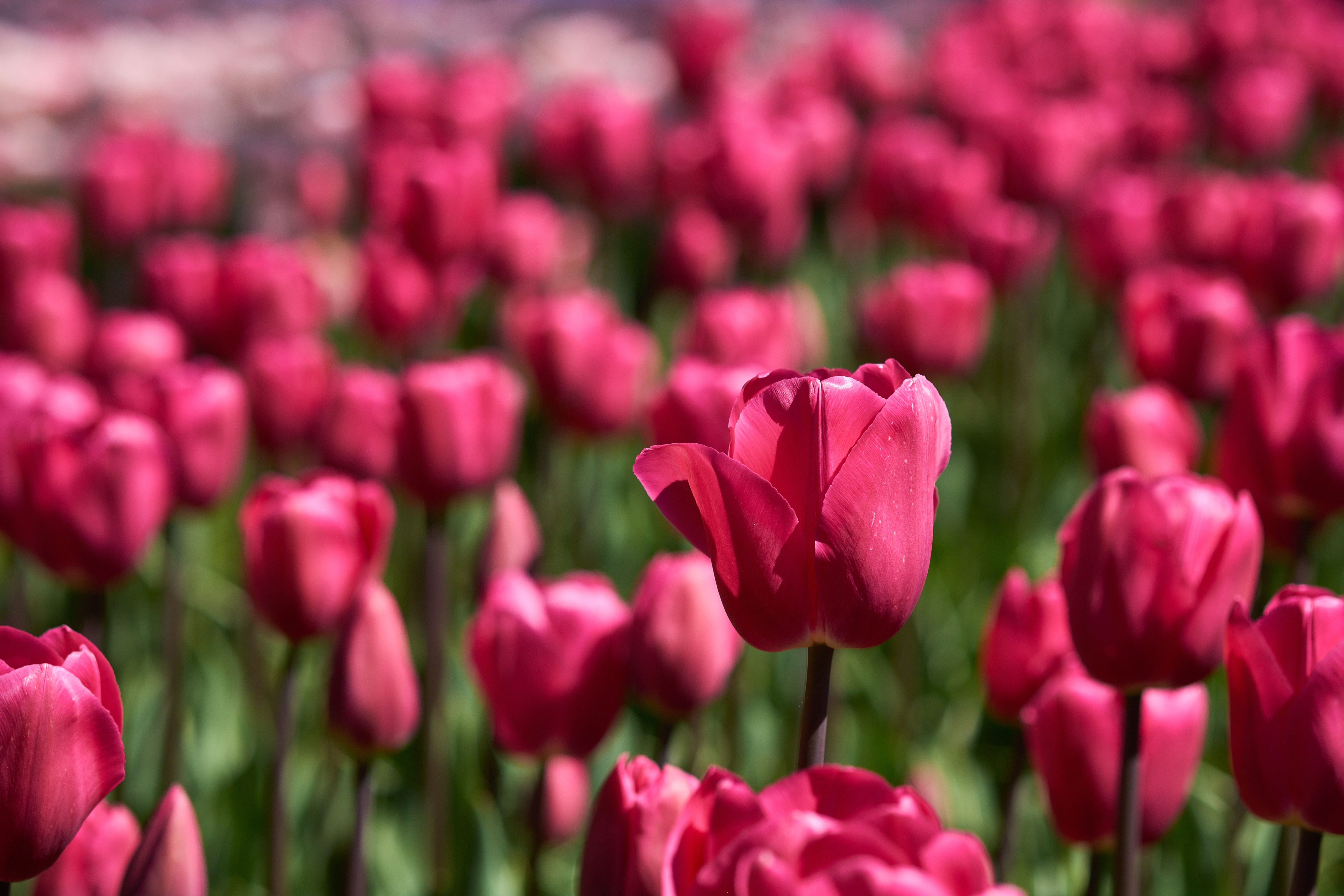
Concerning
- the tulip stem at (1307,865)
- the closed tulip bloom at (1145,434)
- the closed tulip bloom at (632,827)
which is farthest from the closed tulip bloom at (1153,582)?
the closed tulip bloom at (1145,434)

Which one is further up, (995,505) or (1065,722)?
(1065,722)

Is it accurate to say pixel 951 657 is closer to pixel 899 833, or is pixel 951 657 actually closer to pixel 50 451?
pixel 50 451

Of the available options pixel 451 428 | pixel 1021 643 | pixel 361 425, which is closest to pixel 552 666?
pixel 1021 643

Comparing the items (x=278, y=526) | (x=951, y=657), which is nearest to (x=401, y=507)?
(x=951, y=657)

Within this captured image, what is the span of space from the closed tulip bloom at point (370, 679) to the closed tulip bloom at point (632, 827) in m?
0.40

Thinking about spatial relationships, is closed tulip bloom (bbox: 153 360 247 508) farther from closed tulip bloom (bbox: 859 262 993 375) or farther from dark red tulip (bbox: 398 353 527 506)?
closed tulip bloom (bbox: 859 262 993 375)

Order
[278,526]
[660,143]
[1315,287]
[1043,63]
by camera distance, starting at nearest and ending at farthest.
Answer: [278,526]
[1315,287]
[660,143]
[1043,63]

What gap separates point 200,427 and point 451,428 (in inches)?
12.6

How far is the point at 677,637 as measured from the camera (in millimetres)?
1142

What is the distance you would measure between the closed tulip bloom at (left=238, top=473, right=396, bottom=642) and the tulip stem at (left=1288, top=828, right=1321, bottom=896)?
844mm

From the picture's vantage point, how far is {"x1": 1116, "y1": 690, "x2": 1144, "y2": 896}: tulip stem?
1019mm

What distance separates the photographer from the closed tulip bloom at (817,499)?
0.77 metres

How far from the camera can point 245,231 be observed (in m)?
4.38

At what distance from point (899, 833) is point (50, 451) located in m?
1.08
